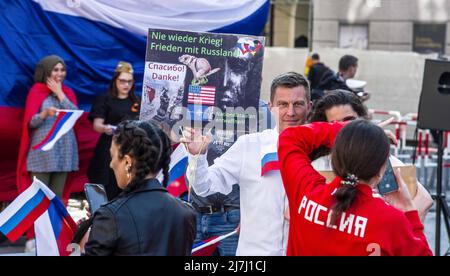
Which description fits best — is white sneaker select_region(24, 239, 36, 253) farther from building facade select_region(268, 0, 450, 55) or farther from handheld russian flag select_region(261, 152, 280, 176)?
building facade select_region(268, 0, 450, 55)

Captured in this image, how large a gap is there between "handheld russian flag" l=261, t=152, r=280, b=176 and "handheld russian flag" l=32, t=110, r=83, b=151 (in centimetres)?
422

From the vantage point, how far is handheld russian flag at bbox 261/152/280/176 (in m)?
4.57

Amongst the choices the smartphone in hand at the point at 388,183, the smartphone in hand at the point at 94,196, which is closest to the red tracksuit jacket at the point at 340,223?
the smartphone in hand at the point at 388,183

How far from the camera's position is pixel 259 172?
15.3 feet

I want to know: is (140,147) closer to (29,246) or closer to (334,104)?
(334,104)

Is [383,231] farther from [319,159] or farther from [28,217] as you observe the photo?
[28,217]

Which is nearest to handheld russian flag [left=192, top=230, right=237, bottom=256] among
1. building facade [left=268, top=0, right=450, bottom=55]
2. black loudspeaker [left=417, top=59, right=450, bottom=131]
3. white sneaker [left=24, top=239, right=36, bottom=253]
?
white sneaker [left=24, top=239, right=36, bottom=253]

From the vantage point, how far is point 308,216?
3.54 metres

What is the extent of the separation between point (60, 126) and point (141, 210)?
5.24 meters

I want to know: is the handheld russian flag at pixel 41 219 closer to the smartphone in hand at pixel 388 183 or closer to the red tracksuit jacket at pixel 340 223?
the red tracksuit jacket at pixel 340 223

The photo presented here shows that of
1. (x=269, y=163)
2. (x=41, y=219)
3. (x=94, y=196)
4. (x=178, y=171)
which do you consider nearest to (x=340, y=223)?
(x=269, y=163)

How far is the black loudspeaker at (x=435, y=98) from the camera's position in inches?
350
